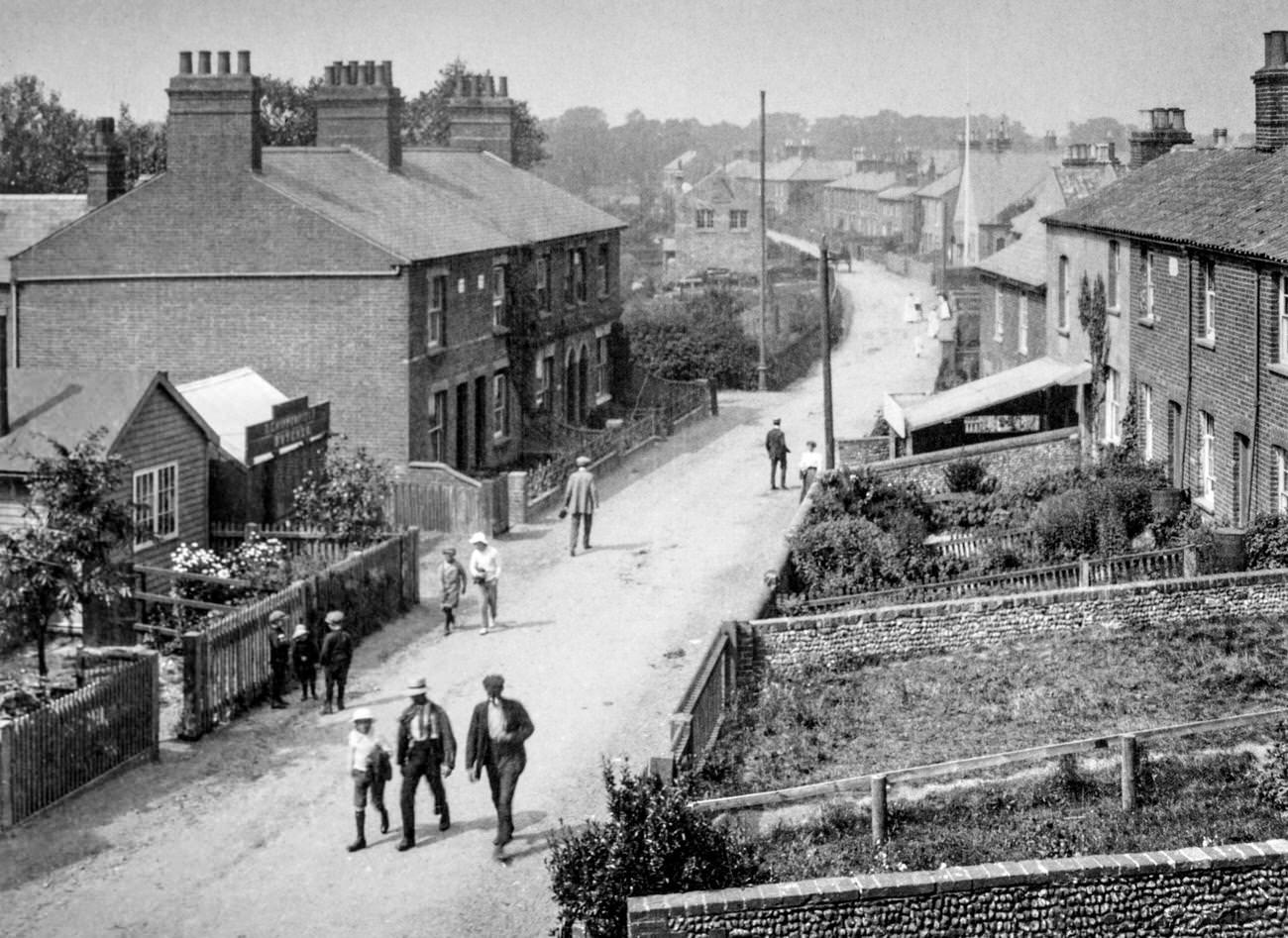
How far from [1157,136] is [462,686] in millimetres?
27478

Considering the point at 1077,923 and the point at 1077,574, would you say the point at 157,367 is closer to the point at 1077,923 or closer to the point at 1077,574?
the point at 1077,574

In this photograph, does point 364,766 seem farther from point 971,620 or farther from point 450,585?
point 971,620

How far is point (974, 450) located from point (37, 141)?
59.9 metres

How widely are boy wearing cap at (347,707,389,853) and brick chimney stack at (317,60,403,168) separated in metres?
28.5

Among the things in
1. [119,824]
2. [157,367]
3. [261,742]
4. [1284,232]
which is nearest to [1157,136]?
[1284,232]

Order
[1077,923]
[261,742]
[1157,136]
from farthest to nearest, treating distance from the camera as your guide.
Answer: [1157,136]
[261,742]
[1077,923]

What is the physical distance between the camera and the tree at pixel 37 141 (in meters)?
79.4

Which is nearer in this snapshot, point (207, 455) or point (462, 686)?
point (462, 686)

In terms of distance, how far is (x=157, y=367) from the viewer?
37.8 m

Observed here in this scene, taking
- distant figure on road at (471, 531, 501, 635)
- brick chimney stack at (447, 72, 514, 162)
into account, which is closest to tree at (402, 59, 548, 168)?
brick chimney stack at (447, 72, 514, 162)

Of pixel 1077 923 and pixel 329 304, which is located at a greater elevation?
pixel 329 304

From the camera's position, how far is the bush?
13258mm

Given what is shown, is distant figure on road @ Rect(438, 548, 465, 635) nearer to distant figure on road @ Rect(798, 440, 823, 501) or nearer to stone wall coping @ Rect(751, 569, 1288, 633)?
stone wall coping @ Rect(751, 569, 1288, 633)

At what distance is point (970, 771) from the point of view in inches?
688
